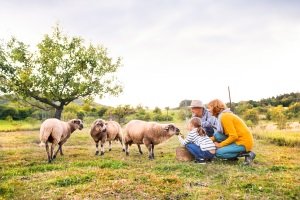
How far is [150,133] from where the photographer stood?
14391 mm

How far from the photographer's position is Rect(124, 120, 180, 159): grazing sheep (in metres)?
14.0

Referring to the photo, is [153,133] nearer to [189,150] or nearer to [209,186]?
[189,150]

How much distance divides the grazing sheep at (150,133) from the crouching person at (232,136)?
268cm

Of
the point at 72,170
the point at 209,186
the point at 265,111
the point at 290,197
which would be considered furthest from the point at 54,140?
the point at 265,111

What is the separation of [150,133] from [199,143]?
335cm

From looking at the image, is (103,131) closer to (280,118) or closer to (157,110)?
(280,118)

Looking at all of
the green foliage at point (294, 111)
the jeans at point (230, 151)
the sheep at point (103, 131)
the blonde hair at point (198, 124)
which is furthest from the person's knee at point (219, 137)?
the green foliage at point (294, 111)

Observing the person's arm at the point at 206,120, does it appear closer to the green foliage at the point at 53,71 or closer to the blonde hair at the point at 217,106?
the blonde hair at the point at 217,106

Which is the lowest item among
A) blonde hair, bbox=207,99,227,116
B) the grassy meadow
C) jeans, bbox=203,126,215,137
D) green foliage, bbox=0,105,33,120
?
the grassy meadow

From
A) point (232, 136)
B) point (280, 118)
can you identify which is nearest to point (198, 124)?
point (232, 136)

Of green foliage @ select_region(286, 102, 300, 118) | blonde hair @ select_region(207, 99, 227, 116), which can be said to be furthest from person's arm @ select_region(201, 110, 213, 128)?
green foliage @ select_region(286, 102, 300, 118)

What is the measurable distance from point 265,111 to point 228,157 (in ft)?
90.7

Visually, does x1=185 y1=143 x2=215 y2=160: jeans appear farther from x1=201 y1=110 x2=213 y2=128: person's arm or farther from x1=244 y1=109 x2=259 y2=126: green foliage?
x1=244 y1=109 x2=259 y2=126: green foliage

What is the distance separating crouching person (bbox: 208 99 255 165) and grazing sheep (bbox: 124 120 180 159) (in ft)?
8.79
